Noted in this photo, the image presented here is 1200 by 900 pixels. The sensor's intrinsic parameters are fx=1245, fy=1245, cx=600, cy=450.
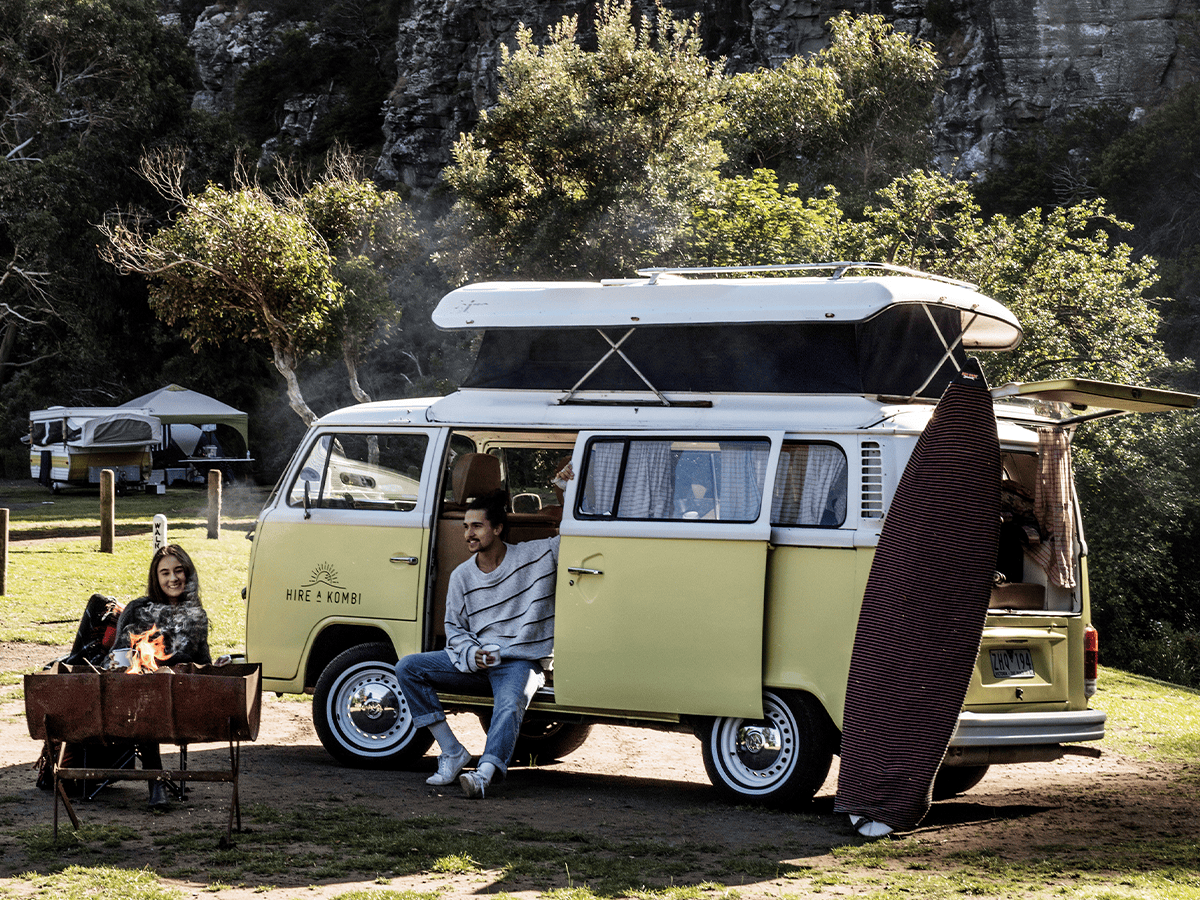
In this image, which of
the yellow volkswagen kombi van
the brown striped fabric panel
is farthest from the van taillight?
the brown striped fabric panel

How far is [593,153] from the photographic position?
25609mm

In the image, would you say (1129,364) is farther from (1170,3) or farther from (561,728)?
(1170,3)

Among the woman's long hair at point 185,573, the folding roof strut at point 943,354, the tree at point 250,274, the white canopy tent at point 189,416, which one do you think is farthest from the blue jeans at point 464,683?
the white canopy tent at point 189,416

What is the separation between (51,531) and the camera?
21.8 metres

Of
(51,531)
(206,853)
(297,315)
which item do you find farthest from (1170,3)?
(206,853)

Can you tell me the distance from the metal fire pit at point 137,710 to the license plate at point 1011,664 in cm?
381

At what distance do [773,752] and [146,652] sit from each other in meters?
3.33

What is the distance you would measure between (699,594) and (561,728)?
2406 mm

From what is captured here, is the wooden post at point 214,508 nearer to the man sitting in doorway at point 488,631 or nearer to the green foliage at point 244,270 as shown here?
the green foliage at point 244,270

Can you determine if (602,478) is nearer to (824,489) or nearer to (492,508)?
(492,508)

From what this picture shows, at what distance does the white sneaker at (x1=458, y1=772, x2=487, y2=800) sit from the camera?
687cm

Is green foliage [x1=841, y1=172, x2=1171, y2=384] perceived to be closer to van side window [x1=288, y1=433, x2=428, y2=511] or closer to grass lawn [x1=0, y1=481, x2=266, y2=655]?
grass lawn [x1=0, y1=481, x2=266, y2=655]

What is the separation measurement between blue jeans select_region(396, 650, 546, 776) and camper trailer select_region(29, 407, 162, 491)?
26809mm

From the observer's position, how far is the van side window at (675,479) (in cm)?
678
